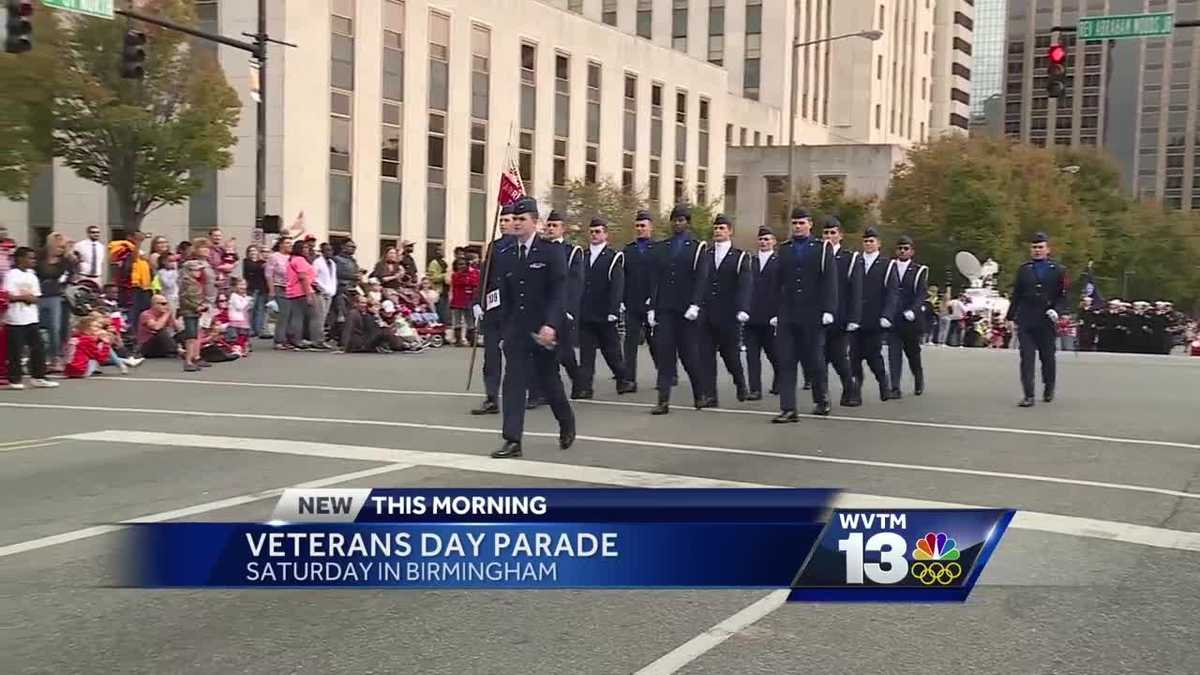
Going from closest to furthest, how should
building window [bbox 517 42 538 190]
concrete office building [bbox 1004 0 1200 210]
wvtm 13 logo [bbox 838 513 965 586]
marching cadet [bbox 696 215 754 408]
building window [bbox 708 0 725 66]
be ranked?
wvtm 13 logo [bbox 838 513 965 586] → marching cadet [bbox 696 215 754 408] → building window [bbox 517 42 538 190] → building window [bbox 708 0 725 66] → concrete office building [bbox 1004 0 1200 210]

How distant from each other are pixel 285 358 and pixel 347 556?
48.2 ft

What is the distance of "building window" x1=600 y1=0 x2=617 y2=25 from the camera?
77312 mm

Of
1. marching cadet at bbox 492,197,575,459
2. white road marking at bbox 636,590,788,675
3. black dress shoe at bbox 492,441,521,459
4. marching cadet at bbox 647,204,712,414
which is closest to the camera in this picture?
white road marking at bbox 636,590,788,675

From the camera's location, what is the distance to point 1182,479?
9.50m

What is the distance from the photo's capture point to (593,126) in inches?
1916

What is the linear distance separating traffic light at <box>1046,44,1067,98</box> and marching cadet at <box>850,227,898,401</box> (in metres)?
9.04

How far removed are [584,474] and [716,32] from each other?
69656 mm

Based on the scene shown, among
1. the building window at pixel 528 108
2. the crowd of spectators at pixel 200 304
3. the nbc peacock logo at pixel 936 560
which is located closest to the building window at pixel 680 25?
the building window at pixel 528 108

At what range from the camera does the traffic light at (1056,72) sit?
22.0m

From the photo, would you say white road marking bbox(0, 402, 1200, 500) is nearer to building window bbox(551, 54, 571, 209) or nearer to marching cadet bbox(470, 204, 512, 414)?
marching cadet bbox(470, 204, 512, 414)

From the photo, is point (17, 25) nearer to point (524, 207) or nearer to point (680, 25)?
point (524, 207)

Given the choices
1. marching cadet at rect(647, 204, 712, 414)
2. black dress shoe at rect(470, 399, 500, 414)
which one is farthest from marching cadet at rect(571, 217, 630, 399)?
black dress shoe at rect(470, 399, 500, 414)

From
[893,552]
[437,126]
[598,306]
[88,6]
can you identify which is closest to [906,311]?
[598,306]

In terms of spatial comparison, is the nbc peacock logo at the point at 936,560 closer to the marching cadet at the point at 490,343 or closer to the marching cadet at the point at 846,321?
the marching cadet at the point at 490,343
